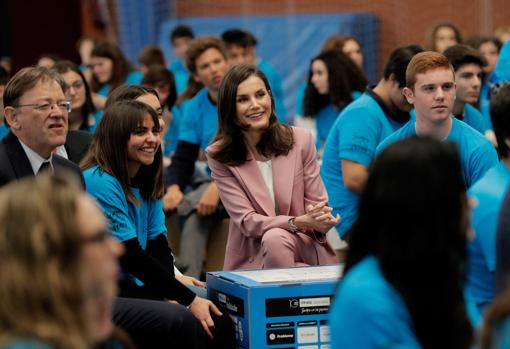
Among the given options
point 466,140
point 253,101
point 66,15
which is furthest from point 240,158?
point 66,15

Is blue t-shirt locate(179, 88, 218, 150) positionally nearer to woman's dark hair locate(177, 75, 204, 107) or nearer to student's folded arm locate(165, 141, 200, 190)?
student's folded arm locate(165, 141, 200, 190)

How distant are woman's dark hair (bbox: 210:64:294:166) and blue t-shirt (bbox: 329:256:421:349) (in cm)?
246

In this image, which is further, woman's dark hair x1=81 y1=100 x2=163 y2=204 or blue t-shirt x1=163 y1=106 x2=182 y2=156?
blue t-shirt x1=163 y1=106 x2=182 y2=156

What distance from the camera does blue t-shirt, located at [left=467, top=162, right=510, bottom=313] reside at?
10.3ft

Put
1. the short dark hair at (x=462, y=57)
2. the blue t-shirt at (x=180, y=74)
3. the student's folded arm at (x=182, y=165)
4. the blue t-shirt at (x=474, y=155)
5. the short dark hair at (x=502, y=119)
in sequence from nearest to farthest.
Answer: the short dark hair at (x=502, y=119) → the blue t-shirt at (x=474, y=155) → the short dark hair at (x=462, y=57) → the student's folded arm at (x=182, y=165) → the blue t-shirt at (x=180, y=74)

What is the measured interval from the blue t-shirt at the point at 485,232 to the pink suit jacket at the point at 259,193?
1.50m

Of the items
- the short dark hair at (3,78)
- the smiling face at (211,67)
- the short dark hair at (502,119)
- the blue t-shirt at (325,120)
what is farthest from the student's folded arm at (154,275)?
the blue t-shirt at (325,120)

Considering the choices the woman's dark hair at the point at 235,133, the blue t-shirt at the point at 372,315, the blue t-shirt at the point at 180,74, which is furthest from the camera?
the blue t-shirt at the point at 180,74

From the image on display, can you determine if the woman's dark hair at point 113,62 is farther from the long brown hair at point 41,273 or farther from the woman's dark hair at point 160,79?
the long brown hair at point 41,273

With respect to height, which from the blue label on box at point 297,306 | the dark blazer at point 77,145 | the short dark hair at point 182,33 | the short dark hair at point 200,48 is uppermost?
the short dark hair at point 182,33

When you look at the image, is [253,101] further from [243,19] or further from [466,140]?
[243,19]

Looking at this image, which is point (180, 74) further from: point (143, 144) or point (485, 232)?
point (485, 232)

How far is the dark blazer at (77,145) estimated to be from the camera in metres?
4.94

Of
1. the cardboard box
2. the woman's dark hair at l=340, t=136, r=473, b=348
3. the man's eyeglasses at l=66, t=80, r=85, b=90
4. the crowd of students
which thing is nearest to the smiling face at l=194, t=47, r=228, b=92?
the crowd of students
